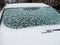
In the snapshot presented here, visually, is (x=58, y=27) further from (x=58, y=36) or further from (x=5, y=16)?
(x=5, y=16)

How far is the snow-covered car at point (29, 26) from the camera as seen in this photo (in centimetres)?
332

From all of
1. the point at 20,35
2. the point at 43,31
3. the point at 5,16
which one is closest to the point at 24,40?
the point at 20,35

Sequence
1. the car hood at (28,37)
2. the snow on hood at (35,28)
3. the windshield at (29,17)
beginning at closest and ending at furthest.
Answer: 1. the car hood at (28,37)
2. the snow on hood at (35,28)
3. the windshield at (29,17)

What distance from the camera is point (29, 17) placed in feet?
14.0

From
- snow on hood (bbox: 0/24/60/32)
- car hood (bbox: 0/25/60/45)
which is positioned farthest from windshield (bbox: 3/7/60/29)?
car hood (bbox: 0/25/60/45)

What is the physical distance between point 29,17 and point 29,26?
0.54 metres

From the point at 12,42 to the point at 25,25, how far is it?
2.04 feet

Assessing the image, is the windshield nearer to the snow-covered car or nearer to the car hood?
the snow-covered car

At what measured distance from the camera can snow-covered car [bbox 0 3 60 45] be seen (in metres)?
3.32

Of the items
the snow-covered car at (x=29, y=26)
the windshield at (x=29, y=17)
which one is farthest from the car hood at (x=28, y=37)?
the windshield at (x=29, y=17)

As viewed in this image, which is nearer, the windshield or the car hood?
the car hood

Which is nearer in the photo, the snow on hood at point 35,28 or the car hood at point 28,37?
the car hood at point 28,37

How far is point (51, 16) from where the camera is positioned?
4.43m

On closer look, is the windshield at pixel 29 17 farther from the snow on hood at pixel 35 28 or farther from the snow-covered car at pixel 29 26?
the snow on hood at pixel 35 28
